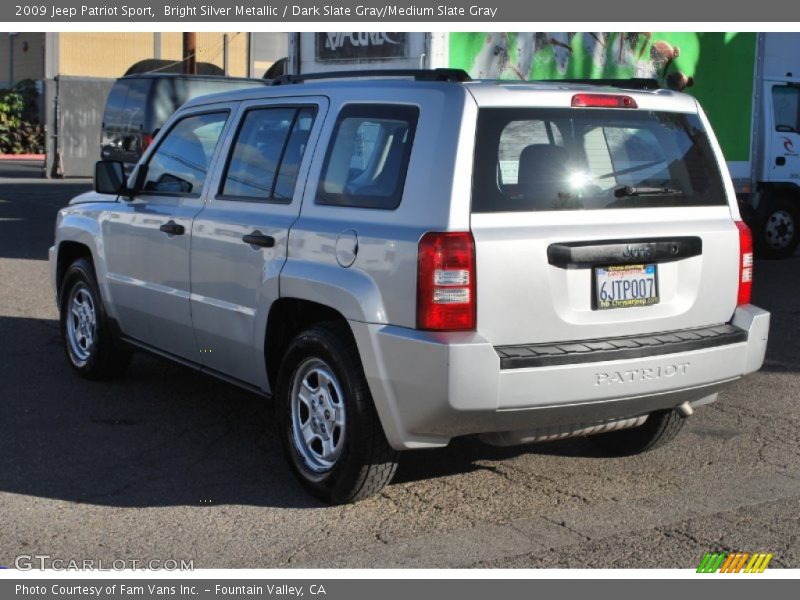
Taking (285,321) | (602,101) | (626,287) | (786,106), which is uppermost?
(786,106)

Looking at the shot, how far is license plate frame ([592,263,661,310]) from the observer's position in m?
4.88

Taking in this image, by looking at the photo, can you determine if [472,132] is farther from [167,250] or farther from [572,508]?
[167,250]

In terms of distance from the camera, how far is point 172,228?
20.6 feet

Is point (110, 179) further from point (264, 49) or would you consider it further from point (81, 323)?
point (264, 49)

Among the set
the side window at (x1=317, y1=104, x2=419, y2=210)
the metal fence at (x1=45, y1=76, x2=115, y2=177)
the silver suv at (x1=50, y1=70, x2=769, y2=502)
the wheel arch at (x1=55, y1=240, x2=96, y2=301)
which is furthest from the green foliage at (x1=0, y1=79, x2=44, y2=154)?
the side window at (x1=317, y1=104, x2=419, y2=210)

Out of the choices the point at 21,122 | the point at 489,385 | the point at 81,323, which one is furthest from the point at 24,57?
the point at 489,385

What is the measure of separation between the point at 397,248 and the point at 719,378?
1669 mm

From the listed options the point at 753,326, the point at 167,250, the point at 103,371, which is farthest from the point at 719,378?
the point at 103,371

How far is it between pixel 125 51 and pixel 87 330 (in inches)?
1211

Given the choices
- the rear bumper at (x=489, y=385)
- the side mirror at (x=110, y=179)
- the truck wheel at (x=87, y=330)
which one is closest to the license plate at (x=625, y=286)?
the rear bumper at (x=489, y=385)

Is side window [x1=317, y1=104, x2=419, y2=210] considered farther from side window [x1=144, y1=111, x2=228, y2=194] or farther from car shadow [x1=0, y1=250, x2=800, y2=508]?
car shadow [x1=0, y1=250, x2=800, y2=508]

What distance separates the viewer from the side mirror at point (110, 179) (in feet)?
22.6

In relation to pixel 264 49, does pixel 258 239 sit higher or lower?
lower

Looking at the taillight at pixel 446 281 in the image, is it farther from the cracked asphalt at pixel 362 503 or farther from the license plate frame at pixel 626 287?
the cracked asphalt at pixel 362 503
